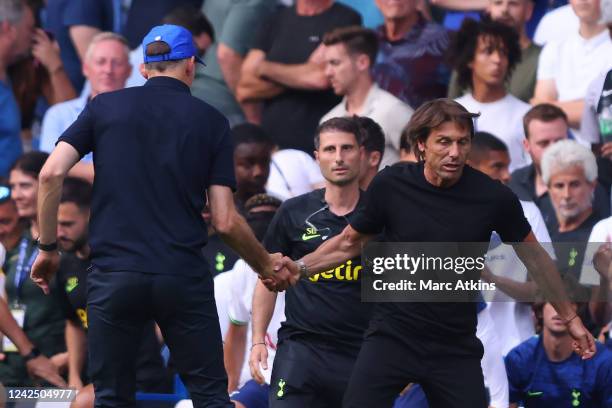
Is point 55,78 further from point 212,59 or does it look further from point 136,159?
point 136,159

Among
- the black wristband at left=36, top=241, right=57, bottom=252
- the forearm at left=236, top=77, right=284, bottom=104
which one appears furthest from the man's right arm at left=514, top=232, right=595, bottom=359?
the forearm at left=236, top=77, right=284, bottom=104

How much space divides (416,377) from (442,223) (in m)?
0.78

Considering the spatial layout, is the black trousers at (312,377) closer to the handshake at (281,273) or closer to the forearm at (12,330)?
the handshake at (281,273)

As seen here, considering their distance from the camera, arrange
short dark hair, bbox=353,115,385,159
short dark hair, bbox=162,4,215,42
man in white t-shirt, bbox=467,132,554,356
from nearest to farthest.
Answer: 1. short dark hair, bbox=353,115,385,159
2. man in white t-shirt, bbox=467,132,554,356
3. short dark hair, bbox=162,4,215,42

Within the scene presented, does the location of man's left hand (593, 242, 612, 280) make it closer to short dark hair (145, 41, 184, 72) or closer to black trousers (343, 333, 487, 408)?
black trousers (343, 333, 487, 408)

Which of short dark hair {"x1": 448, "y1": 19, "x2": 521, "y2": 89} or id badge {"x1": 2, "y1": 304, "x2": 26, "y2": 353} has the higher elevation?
short dark hair {"x1": 448, "y1": 19, "x2": 521, "y2": 89}

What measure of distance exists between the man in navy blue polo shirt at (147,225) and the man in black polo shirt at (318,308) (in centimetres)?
109

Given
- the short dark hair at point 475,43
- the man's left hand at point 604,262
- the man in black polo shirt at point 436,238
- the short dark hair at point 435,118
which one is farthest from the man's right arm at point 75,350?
the short dark hair at point 475,43

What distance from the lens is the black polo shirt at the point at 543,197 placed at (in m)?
10.2

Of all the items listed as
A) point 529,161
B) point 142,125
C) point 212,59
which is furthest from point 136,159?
point 212,59

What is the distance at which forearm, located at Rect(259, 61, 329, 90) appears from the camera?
1173cm

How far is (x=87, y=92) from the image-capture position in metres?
12.3

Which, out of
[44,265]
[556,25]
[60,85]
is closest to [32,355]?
[44,265]

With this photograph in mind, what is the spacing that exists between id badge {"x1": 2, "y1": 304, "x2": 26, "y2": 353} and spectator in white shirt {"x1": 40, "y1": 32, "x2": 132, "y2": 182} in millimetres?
1616
